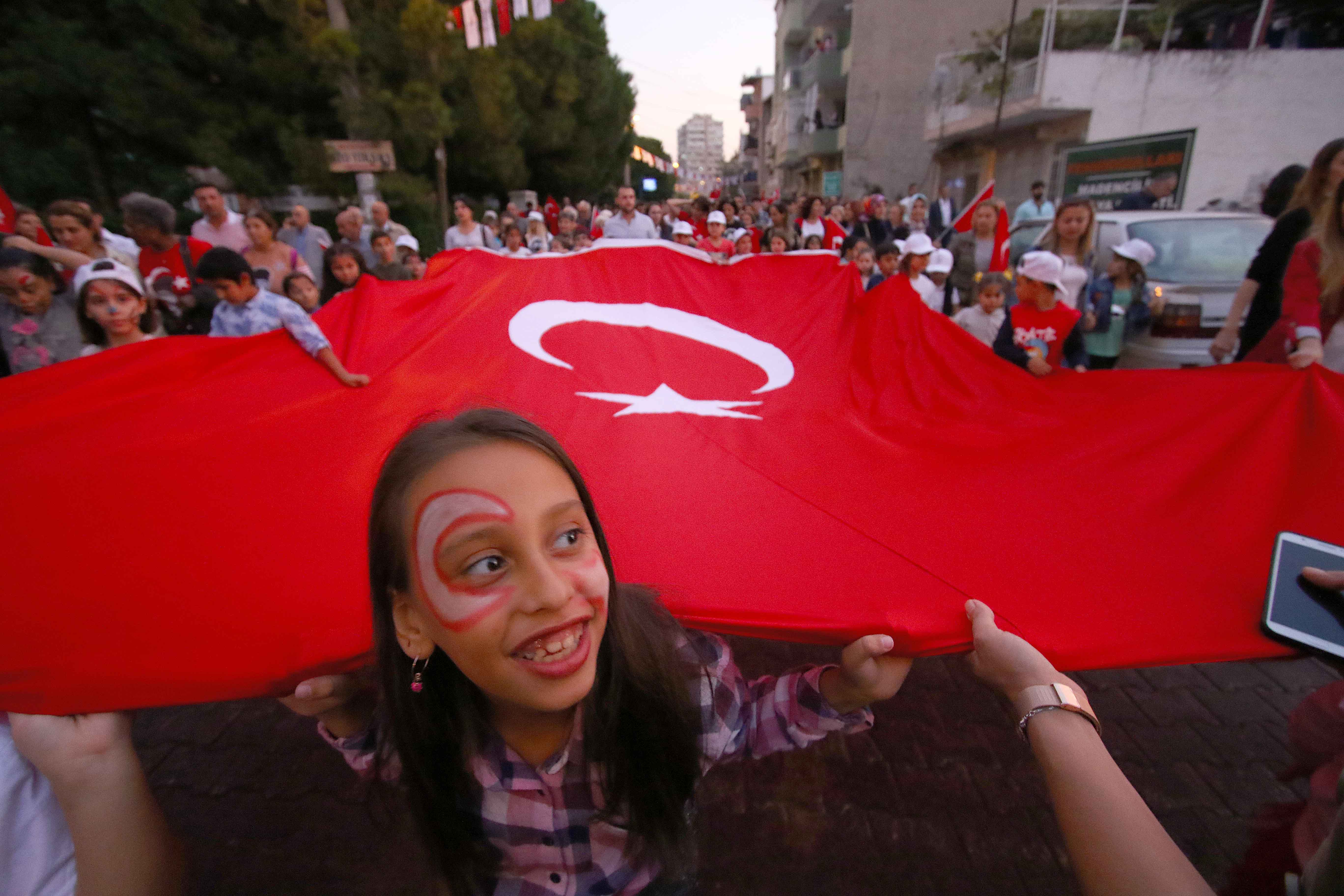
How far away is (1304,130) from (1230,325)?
15723 mm

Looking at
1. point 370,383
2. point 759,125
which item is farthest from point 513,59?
point 759,125

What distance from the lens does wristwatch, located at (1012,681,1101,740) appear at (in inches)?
48.6

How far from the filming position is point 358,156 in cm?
1149

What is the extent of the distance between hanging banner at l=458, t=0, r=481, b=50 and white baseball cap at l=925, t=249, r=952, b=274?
1042 cm

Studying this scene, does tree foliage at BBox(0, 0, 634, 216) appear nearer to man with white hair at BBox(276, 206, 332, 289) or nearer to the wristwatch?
man with white hair at BBox(276, 206, 332, 289)

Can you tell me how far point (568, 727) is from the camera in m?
1.38

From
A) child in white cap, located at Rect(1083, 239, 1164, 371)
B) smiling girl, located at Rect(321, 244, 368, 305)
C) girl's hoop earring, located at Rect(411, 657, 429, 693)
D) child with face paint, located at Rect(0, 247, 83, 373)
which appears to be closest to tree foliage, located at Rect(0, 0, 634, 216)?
smiling girl, located at Rect(321, 244, 368, 305)

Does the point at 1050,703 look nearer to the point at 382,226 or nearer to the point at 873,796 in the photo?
the point at 873,796

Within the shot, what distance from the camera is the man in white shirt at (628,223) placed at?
9859mm

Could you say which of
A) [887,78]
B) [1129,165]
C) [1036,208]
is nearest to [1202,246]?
[1036,208]

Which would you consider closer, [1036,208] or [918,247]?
[918,247]

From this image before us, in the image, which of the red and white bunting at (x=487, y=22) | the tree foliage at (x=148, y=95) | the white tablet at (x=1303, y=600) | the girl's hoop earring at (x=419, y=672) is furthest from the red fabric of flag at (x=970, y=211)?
the tree foliage at (x=148, y=95)

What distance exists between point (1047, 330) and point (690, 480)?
272 cm

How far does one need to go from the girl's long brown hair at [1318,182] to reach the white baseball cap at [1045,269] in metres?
1.15
